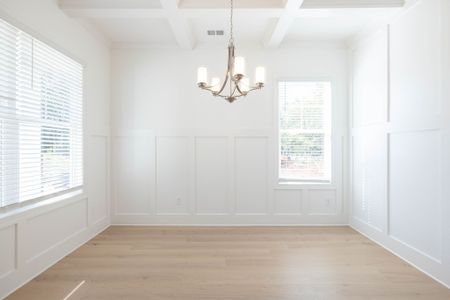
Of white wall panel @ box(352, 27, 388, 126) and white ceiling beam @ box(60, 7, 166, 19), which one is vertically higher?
white ceiling beam @ box(60, 7, 166, 19)

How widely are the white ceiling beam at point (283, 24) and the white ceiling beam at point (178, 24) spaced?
1.13m

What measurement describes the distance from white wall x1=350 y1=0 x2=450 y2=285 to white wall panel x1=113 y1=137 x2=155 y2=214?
3.19 metres

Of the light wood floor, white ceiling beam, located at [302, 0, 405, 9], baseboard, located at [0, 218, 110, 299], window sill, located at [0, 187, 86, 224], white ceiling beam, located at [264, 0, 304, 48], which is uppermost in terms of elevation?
white ceiling beam, located at [302, 0, 405, 9]

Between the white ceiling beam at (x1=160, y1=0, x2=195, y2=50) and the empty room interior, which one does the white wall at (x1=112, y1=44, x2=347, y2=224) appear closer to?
the empty room interior

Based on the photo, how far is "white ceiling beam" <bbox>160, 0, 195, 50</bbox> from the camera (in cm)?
309

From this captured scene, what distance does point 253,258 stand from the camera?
10.4 ft

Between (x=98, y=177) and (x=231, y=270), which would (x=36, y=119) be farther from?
(x=231, y=270)

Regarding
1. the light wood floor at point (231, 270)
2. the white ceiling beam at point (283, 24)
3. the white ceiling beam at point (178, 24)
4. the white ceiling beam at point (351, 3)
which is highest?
the white ceiling beam at point (351, 3)

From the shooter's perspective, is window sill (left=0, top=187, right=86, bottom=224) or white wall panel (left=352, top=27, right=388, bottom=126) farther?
white wall panel (left=352, top=27, right=388, bottom=126)

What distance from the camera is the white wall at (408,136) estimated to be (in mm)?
2625

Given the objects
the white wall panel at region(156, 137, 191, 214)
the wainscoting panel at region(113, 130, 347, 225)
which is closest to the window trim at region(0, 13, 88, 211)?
the wainscoting panel at region(113, 130, 347, 225)

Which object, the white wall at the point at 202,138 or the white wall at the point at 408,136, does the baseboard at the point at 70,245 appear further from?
the white wall at the point at 408,136

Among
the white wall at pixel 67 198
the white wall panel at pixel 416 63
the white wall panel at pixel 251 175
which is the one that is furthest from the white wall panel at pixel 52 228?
the white wall panel at pixel 416 63

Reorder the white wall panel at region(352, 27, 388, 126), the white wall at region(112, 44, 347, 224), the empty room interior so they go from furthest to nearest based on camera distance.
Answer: the white wall at region(112, 44, 347, 224)
the white wall panel at region(352, 27, 388, 126)
the empty room interior
